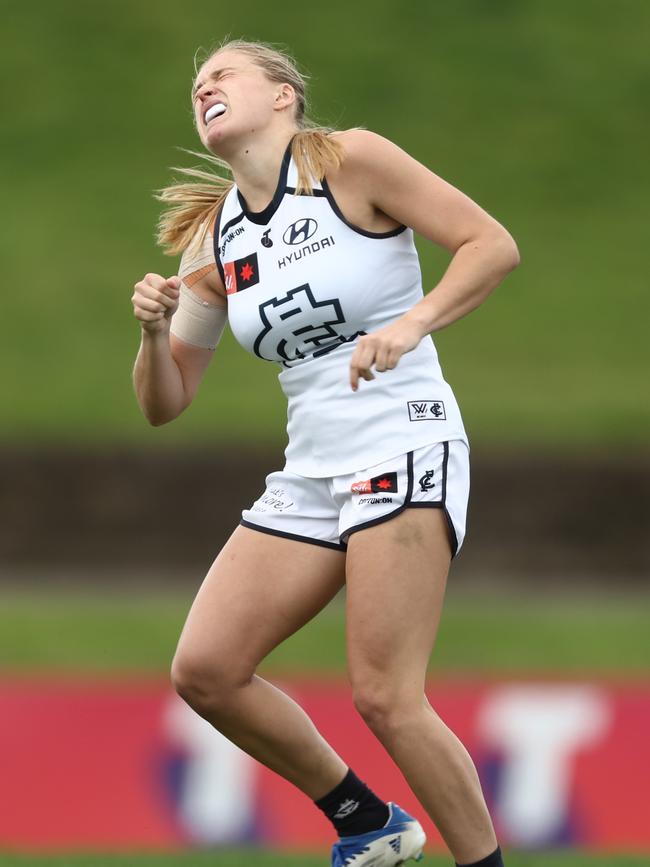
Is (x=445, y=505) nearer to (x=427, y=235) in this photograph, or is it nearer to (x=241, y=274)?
(x=427, y=235)

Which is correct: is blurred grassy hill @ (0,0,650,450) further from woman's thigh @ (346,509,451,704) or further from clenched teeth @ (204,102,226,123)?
woman's thigh @ (346,509,451,704)

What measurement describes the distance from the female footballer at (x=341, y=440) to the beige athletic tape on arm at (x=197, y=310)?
9 centimetres

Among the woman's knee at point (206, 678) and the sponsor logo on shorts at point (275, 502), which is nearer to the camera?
the woman's knee at point (206, 678)

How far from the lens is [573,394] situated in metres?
14.5

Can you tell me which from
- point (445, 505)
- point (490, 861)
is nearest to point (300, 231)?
point (445, 505)

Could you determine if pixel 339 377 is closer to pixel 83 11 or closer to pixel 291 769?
pixel 291 769

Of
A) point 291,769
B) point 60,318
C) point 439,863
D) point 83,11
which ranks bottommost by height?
point 439,863

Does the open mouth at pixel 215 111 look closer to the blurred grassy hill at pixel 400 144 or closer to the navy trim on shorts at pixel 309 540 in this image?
the navy trim on shorts at pixel 309 540

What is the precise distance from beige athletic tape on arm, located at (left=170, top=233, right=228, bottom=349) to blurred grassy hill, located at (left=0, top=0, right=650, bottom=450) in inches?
389

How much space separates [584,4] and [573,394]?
20.0ft

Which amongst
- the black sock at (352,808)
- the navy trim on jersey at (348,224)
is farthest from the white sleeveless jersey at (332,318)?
the black sock at (352,808)

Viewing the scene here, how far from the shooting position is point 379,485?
383cm

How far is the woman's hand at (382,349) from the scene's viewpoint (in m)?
3.54

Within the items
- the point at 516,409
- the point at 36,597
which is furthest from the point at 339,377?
the point at 516,409
